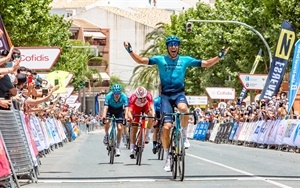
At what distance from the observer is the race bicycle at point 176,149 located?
1636 cm

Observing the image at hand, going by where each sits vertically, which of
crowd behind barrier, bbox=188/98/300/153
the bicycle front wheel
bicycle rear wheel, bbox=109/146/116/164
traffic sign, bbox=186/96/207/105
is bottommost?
traffic sign, bbox=186/96/207/105

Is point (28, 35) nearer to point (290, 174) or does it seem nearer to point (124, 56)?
point (290, 174)

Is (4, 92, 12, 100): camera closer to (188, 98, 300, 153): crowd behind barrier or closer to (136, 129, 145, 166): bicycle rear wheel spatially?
(136, 129, 145, 166): bicycle rear wheel

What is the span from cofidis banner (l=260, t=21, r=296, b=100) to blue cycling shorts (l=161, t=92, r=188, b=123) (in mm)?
20534

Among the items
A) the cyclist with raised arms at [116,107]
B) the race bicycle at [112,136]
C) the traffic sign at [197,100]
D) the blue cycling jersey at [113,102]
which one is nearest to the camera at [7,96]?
the race bicycle at [112,136]

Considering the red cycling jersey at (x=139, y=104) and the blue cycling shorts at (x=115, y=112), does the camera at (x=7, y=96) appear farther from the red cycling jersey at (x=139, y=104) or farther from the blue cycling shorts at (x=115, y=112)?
the blue cycling shorts at (x=115, y=112)

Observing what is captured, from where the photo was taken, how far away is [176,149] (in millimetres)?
16531

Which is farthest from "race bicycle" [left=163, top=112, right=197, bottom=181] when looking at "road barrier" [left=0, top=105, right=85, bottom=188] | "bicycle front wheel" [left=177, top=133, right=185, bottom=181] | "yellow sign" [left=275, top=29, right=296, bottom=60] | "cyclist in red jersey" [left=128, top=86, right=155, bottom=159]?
"yellow sign" [left=275, top=29, right=296, bottom=60]

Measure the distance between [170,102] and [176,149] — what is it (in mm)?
1008

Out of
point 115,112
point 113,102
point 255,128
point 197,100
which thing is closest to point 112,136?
point 115,112

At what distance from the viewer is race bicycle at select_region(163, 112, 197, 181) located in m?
16.4

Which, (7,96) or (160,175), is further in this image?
(160,175)

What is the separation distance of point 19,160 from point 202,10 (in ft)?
236

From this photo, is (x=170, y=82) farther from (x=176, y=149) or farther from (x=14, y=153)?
(x=14, y=153)
